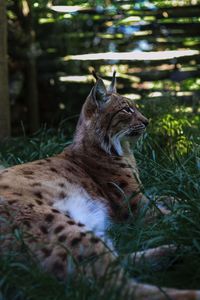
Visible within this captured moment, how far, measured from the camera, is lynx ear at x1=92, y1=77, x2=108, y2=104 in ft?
18.0

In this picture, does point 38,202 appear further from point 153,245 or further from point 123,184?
point 123,184

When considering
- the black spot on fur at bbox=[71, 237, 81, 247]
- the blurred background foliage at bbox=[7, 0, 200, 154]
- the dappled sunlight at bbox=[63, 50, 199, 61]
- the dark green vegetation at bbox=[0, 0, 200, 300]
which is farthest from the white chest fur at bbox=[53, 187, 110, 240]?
the dappled sunlight at bbox=[63, 50, 199, 61]

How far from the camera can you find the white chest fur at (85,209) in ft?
14.7

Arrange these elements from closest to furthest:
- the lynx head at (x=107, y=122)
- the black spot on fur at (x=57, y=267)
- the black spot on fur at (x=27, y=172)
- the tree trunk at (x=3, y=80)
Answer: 1. the black spot on fur at (x=57, y=267)
2. the black spot on fur at (x=27, y=172)
3. the lynx head at (x=107, y=122)
4. the tree trunk at (x=3, y=80)

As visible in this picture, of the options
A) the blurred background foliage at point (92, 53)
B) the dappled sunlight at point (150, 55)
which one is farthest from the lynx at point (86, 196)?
the dappled sunlight at point (150, 55)

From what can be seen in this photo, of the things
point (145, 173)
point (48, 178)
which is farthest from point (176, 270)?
point (145, 173)

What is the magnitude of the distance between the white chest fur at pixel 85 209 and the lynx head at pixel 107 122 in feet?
2.32

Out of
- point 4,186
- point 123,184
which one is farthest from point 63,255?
point 123,184

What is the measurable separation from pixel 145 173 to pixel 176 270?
5.58ft

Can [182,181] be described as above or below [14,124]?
above

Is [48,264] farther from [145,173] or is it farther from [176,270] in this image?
[145,173]

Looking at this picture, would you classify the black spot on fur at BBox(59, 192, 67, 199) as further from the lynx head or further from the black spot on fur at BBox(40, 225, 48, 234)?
the lynx head

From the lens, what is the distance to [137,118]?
5.60m

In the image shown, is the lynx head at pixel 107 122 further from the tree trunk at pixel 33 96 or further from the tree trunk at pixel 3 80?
the tree trunk at pixel 33 96
